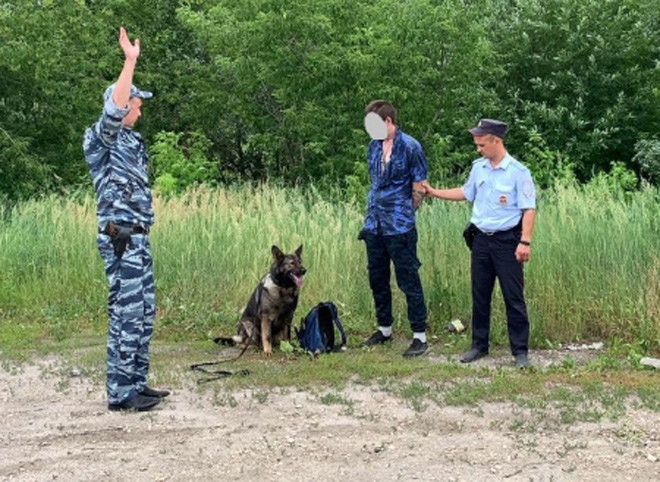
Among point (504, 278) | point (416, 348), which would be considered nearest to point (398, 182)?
point (504, 278)

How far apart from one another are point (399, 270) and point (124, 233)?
8.48ft

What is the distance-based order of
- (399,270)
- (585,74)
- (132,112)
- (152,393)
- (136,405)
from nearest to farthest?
(132,112)
(136,405)
(152,393)
(399,270)
(585,74)

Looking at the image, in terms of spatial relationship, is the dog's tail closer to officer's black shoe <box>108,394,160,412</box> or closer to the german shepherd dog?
the german shepherd dog

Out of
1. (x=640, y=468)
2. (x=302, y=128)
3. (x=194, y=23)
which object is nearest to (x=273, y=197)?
(x=302, y=128)

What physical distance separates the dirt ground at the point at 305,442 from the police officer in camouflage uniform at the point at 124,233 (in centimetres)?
35

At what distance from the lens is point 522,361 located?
631cm

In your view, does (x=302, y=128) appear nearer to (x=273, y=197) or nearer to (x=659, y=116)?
(x=273, y=197)

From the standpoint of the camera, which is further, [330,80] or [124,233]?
[330,80]

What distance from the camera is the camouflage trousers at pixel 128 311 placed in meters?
5.16

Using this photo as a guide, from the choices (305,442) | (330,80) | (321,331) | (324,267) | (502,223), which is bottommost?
(305,442)

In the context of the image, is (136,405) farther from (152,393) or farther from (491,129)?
(491,129)

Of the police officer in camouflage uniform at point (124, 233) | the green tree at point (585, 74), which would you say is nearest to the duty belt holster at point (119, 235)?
the police officer in camouflage uniform at point (124, 233)

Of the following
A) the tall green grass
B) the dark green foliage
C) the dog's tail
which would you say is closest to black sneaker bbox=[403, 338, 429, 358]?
the tall green grass

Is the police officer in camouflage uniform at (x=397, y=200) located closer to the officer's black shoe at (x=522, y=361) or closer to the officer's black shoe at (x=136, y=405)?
the officer's black shoe at (x=522, y=361)
